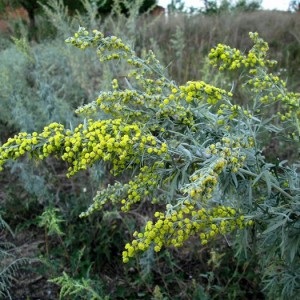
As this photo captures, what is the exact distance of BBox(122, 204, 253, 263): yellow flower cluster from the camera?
4.32 ft

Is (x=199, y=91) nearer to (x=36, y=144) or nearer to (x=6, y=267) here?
(x=36, y=144)

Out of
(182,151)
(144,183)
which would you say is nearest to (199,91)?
(182,151)

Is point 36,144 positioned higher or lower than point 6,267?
higher

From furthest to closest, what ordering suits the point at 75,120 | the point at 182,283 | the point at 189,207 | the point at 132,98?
the point at 75,120 < the point at 182,283 < the point at 132,98 < the point at 189,207

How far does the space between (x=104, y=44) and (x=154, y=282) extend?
1965 millimetres

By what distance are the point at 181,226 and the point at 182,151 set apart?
0.30 metres

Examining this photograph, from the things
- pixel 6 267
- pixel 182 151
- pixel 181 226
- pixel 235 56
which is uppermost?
pixel 235 56

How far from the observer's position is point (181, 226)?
1368 mm

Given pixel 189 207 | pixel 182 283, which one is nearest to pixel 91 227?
pixel 182 283

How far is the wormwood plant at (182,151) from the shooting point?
1.38 meters

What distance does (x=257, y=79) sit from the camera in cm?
179

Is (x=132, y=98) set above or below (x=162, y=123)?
above

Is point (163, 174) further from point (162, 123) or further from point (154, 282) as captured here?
point (154, 282)

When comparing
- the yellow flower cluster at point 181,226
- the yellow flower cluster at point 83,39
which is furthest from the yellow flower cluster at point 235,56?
the yellow flower cluster at point 181,226
